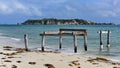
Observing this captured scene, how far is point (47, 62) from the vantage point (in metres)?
21.6

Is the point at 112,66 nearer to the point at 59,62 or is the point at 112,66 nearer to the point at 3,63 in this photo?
the point at 59,62


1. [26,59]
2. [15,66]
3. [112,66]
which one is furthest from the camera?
[26,59]

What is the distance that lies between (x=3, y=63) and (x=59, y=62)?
355 centimetres

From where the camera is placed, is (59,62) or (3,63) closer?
(3,63)

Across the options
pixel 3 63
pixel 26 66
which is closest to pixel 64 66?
pixel 26 66

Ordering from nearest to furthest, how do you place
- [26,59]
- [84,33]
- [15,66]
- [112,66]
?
[15,66] → [112,66] → [26,59] → [84,33]

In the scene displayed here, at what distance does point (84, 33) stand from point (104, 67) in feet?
48.2

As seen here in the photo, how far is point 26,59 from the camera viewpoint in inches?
896

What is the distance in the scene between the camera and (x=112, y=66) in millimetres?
21328

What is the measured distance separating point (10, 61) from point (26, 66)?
1787 mm

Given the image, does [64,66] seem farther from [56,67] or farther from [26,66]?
[26,66]

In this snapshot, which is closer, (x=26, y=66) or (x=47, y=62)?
(x=26, y=66)

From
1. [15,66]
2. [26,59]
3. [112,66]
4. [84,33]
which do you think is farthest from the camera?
[84,33]

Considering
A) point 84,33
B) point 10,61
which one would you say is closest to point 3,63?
point 10,61
